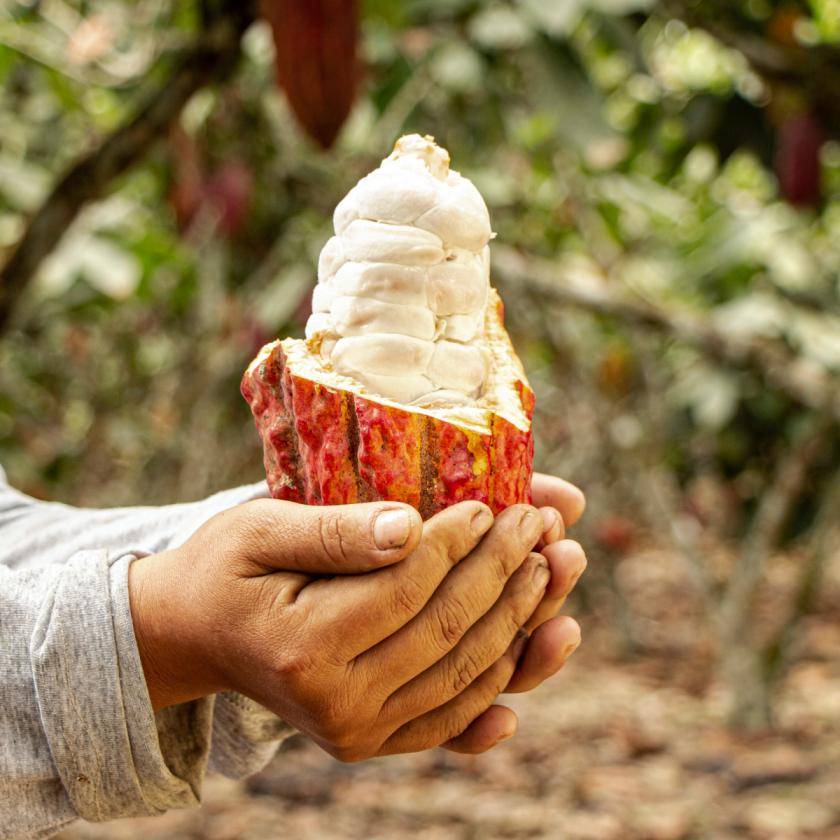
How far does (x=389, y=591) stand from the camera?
700 millimetres

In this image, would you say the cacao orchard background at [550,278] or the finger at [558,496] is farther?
the cacao orchard background at [550,278]

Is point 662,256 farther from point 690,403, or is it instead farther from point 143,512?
point 143,512

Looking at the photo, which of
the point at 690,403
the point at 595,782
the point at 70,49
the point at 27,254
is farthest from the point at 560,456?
the point at 27,254

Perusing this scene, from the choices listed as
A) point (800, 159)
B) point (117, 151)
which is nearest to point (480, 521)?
point (117, 151)

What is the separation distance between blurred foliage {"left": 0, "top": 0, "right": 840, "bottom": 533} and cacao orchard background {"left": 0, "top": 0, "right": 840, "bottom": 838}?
0.5 inches

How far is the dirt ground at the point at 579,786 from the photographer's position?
214 cm

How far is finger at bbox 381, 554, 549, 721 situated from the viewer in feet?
2.48

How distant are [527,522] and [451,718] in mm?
162

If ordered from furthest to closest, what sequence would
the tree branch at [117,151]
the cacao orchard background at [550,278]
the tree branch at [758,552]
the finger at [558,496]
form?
the tree branch at [758,552]
the cacao orchard background at [550,278]
the tree branch at [117,151]
the finger at [558,496]

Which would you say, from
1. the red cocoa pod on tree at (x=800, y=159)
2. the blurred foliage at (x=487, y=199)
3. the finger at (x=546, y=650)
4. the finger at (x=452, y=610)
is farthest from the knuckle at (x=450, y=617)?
the red cocoa pod on tree at (x=800, y=159)

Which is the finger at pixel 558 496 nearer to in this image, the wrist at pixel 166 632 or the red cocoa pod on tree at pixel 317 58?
the wrist at pixel 166 632

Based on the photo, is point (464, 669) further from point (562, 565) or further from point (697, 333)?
point (697, 333)

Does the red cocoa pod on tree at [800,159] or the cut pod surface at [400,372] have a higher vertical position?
the red cocoa pod on tree at [800,159]

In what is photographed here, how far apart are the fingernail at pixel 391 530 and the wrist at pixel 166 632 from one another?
0.49 feet
